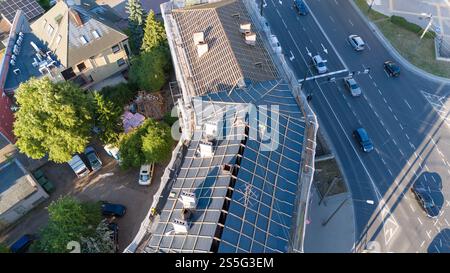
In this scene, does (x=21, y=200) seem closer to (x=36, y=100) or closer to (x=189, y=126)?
(x=36, y=100)

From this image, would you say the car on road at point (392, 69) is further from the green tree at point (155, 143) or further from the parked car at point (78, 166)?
the parked car at point (78, 166)

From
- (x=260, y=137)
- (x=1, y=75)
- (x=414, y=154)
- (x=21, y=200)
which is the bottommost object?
(x=414, y=154)

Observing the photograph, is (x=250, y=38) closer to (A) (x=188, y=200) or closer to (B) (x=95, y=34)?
(A) (x=188, y=200)

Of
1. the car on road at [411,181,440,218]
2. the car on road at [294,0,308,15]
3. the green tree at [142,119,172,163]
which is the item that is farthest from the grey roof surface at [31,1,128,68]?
the car on road at [411,181,440,218]

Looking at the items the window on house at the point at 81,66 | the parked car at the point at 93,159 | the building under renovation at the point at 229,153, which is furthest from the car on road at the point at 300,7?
the parked car at the point at 93,159

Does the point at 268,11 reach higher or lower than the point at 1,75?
lower

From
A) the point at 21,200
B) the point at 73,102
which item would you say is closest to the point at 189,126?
the point at 73,102

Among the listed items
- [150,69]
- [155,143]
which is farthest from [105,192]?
[150,69]
